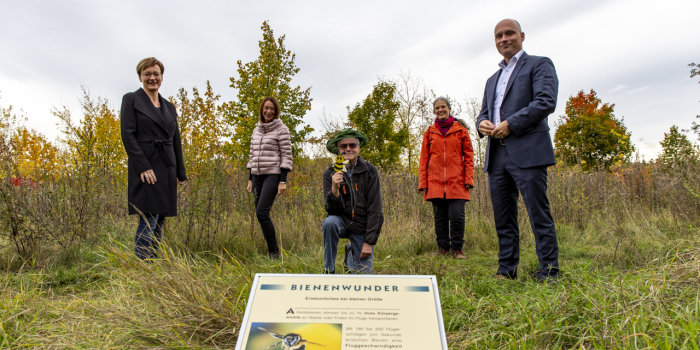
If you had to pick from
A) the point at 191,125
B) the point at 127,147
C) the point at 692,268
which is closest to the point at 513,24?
the point at 692,268

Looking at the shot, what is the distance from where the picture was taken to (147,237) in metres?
3.32

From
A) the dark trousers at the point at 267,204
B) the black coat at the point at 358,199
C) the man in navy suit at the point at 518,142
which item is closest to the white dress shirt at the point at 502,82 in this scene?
the man in navy suit at the point at 518,142

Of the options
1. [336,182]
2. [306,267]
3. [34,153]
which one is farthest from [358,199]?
[34,153]

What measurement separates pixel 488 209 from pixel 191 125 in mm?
6317

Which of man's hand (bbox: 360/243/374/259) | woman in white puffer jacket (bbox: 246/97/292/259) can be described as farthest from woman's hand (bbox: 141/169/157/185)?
man's hand (bbox: 360/243/374/259)

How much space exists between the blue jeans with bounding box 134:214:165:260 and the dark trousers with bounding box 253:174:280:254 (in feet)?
3.13

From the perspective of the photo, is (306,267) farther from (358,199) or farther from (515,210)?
(515,210)

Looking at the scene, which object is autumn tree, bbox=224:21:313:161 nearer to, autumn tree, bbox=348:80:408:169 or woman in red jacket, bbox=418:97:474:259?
woman in red jacket, bbox=418:97:474:259

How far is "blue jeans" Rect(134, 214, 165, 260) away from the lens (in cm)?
317

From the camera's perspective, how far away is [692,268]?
2078 millimetres

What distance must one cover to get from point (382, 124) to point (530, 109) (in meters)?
13.3

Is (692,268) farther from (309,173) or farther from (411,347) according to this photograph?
(309,173)

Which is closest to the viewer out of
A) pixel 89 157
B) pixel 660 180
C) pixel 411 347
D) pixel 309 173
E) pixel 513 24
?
pixel 411 347

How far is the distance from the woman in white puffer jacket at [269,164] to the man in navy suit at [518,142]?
2122 millimetres
